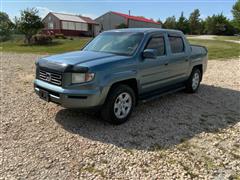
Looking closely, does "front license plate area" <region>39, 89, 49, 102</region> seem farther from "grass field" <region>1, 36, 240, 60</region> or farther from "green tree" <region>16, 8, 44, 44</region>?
"green tree" <region>16, 8, 44, 44</region>

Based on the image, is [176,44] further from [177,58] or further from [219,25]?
[219,25]

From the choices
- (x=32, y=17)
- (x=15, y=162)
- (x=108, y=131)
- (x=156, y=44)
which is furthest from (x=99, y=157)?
(x=32, y=17)

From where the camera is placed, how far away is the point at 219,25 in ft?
215

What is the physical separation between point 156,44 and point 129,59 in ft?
3.58

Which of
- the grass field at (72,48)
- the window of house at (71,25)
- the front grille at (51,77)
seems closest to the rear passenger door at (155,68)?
the front grille at (51,77)

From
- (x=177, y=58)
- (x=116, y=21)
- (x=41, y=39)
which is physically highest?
(x=116, y=21)

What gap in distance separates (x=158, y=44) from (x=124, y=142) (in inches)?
100

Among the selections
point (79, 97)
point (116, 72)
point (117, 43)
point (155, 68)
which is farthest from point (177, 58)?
point (79, 97)

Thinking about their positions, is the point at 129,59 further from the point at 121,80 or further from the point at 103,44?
the point at 103,44

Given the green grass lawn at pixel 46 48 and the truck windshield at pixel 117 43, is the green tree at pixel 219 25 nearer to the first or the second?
the green grass lawn at pixel 46 48

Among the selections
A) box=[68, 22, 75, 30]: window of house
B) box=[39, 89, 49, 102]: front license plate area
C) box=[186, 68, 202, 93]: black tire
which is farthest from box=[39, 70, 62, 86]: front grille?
box=[68, 22, 75, 30]: window of house

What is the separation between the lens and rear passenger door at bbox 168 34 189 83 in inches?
229

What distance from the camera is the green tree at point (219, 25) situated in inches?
2589

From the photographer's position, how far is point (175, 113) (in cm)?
539
